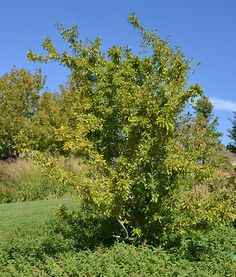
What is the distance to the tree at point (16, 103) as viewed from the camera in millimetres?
27250

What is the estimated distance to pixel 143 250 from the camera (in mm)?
6414

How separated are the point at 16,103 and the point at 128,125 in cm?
2340

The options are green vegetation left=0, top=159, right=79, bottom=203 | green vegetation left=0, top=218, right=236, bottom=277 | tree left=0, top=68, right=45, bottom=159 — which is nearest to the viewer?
green vegetation left=0, top=218, right=236, bottom=277

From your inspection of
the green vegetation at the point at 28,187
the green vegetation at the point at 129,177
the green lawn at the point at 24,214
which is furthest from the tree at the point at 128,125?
the green vegetation at the point at 28,187

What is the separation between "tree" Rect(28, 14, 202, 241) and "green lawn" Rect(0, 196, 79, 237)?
3370mm

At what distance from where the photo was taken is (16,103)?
29.2m

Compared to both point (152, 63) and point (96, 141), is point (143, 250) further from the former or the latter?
point (152, 63)

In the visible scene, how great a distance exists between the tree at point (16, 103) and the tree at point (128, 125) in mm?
19203

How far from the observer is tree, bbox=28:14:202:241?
6.52 m

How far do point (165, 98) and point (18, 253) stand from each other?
10.2 feet

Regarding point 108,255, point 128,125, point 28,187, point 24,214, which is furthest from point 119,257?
point 28,187

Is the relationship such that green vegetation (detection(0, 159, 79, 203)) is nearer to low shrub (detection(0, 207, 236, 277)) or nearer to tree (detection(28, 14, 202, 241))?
low shrub (detection(0, 207, 236, 277))

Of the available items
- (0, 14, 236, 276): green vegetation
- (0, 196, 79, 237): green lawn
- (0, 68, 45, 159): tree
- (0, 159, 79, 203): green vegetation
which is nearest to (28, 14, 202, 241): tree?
(0, 14, 236, 276): green vegetation

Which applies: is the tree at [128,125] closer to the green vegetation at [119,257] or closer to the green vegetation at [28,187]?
the green vegetation at [119,257]
